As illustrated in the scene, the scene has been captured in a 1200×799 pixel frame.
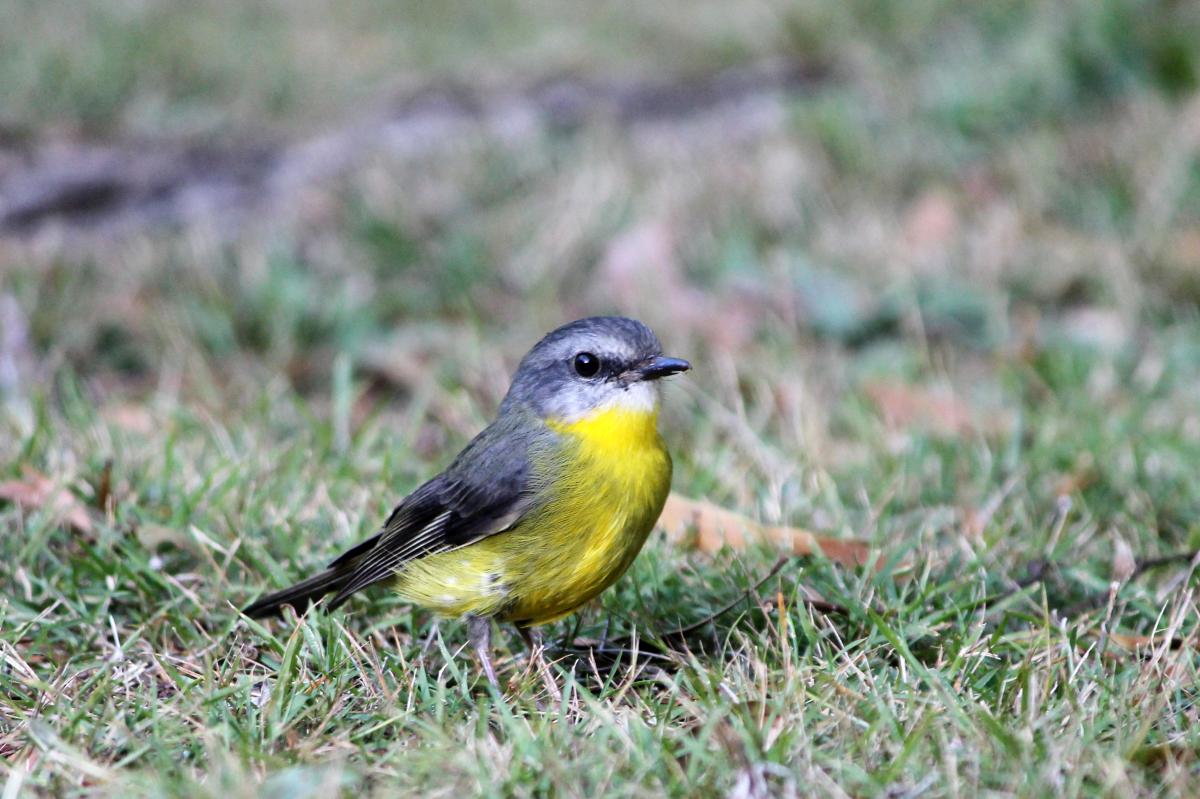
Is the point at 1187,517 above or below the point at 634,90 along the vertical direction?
below

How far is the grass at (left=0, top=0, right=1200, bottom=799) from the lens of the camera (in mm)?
3105

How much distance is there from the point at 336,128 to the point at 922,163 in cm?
397

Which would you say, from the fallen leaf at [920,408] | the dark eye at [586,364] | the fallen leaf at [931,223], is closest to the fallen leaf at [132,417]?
the dark eye at [586,364]

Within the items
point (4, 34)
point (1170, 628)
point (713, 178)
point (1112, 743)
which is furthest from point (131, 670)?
point (4, 34)

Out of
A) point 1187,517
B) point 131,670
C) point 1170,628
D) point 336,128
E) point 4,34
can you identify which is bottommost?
point 1187,517

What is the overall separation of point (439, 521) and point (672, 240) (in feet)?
13.5

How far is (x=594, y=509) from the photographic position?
12.1ft

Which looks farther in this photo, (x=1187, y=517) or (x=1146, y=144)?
(x=1146, y=144)

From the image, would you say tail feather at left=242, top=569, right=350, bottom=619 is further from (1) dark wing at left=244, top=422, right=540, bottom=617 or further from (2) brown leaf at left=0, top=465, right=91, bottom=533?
(2) brown leaf at left=0, top=465, right=91, bottom=533

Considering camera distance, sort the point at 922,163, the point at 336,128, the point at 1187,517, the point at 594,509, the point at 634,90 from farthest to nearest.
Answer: the point at 634,90 → the point at 336,128 → the point at 922,163 → the point at 1187,517 → the point at 594,509

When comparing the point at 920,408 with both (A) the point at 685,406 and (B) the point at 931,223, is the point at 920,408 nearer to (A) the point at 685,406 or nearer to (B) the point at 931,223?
(A) the point at 685,406

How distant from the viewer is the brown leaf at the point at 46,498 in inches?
171

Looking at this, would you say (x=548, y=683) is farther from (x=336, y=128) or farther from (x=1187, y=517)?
(x=336, y=128)

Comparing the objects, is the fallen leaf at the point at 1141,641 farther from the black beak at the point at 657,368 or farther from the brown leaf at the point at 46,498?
the brown leaf at the point at 46,498
